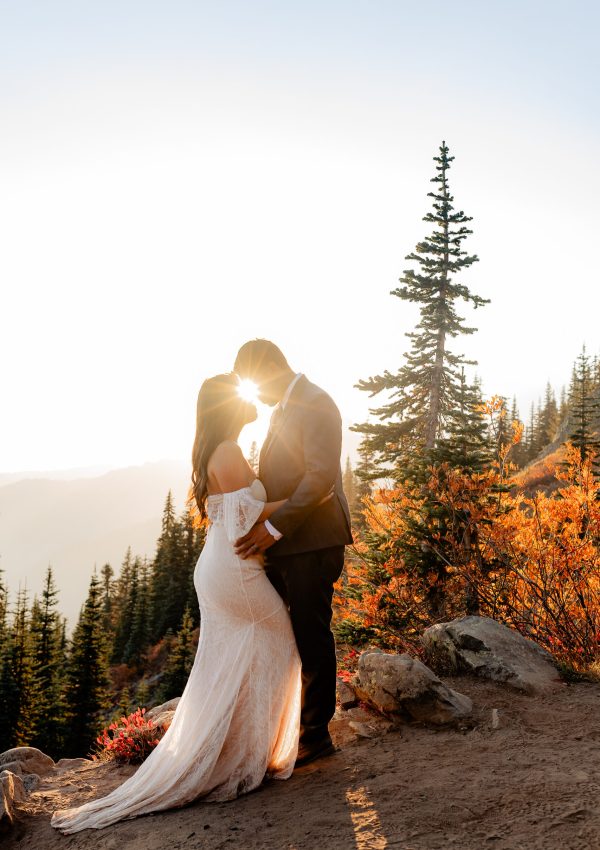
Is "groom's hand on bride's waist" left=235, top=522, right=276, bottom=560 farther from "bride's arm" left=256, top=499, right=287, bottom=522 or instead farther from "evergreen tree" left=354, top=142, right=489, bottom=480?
"evergreen tree" left=354, top=142, right=489, bottom=480

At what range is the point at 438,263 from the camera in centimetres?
1666

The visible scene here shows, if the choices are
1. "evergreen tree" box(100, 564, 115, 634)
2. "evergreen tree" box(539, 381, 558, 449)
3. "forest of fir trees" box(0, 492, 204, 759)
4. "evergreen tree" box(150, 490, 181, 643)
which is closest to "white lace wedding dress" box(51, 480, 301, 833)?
"forest of fir trees" box(0, 492, 204, 759)

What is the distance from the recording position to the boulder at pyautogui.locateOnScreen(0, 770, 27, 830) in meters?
4.03

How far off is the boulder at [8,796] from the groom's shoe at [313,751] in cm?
203

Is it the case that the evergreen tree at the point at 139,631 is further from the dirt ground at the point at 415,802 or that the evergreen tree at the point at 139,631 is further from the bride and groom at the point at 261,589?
the bride and groom at the point at 261,589

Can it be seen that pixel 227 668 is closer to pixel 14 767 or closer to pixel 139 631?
pixel 14 767

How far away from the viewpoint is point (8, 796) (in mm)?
4277

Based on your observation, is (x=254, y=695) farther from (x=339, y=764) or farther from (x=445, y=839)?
(x=445, y=839)

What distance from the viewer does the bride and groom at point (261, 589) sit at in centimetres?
406

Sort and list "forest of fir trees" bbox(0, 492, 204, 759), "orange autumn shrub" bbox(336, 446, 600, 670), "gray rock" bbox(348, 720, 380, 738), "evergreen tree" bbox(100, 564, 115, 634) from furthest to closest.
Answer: "evergreen tree" bbox(100, 564, 115, 634) < "forest of fir trees" bbox(0, 492, 204, 759) < "orange autumn shrub" bbox(336, 446, 600, 670) < "gray rock" bbox(348, 720, 380, 738)

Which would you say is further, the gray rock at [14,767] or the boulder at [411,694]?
the gray rock at [14,767]

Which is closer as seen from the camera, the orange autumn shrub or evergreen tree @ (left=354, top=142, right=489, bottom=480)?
the orange autumn shrub

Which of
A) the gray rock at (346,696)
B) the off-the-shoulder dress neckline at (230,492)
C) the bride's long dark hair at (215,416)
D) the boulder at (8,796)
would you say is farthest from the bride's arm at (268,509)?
the boulder at (8,796)

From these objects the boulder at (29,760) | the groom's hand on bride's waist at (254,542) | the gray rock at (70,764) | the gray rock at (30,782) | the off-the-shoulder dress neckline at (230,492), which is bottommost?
the gray rock at (70,764)
